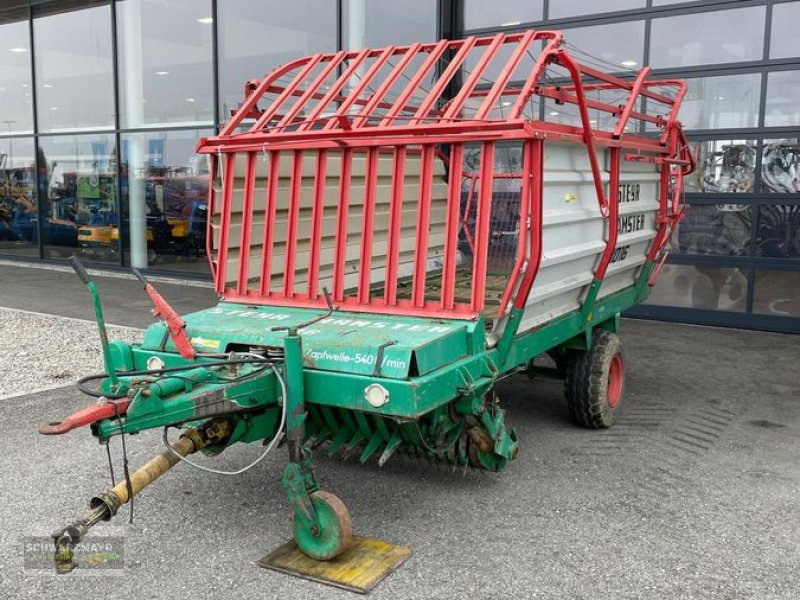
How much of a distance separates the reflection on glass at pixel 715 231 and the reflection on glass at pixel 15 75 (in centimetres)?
1278

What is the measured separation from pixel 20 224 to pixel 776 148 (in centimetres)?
1437

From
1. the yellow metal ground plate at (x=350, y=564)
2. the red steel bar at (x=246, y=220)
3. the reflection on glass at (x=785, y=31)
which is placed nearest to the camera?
the yellow metal ground plate at (x=350, y=564)

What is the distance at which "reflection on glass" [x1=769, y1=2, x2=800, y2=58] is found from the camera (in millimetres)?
8820

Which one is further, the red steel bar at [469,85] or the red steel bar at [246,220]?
the red steel bar at [246,220]

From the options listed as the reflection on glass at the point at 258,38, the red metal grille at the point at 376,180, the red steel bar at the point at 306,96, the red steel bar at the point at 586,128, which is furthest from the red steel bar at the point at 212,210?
the reflection on glass at the point at 258,38

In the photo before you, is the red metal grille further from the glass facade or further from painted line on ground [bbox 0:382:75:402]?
the glass facade

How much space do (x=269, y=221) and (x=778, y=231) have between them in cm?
691

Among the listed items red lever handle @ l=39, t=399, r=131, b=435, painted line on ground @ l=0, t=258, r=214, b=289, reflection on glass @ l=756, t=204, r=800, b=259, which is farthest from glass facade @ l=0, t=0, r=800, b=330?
red lever handle @ l=39, t=399, r=131, b=435

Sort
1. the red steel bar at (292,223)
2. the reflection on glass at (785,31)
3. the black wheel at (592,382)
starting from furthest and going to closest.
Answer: the reflection on glass at (785,31)
the black wheel at (592,382)
the red steel bar at (292,223)

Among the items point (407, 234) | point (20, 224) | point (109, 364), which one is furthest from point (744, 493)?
point (20, 224)

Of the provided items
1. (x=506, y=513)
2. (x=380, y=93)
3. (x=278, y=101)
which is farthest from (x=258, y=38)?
(x=506, y=513)

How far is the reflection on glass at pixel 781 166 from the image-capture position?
355 inches

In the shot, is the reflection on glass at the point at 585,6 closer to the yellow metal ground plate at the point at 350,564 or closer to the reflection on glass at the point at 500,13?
the reflection on glass at the point at 500,13

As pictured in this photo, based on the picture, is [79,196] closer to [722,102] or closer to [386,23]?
[386,23]
